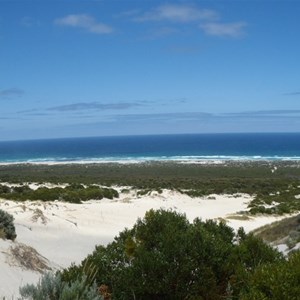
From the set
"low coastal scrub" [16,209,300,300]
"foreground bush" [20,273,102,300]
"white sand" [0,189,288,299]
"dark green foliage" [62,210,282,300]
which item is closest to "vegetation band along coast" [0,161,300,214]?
"white sand" [0,189,288,299]

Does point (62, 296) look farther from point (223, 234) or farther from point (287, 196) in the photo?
point (287, 196)

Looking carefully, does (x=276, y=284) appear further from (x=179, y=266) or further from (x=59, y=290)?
(x=59, y=290)

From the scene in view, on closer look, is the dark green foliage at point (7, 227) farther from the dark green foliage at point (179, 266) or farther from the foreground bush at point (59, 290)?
the foreground bush at point (59, 290)

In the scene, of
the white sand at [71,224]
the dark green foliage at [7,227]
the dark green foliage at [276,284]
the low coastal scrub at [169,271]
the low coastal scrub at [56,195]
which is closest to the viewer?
the dark green foliage at [276,284]

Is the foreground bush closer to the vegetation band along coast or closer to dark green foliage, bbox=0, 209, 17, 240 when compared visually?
dark green foliage, bbox=0, 209, 17, 240

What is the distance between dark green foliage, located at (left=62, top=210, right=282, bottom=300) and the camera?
6.59m

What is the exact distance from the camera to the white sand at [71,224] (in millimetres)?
10958

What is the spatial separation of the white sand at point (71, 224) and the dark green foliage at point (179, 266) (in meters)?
2.43

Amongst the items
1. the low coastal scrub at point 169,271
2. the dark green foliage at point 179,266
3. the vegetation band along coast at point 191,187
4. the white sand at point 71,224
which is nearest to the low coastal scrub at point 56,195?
the vegetation band along coast at point 191,187

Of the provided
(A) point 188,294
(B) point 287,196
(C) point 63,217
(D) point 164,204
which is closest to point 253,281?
(A) point 188,294

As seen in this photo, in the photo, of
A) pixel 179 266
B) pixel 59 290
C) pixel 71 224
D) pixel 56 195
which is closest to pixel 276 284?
pixel 179 266

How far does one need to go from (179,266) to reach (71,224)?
15448 mm

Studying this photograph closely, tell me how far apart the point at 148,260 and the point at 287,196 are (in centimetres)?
3542

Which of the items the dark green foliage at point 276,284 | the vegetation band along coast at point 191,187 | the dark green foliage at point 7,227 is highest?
the dark green foliage at point 276,284
